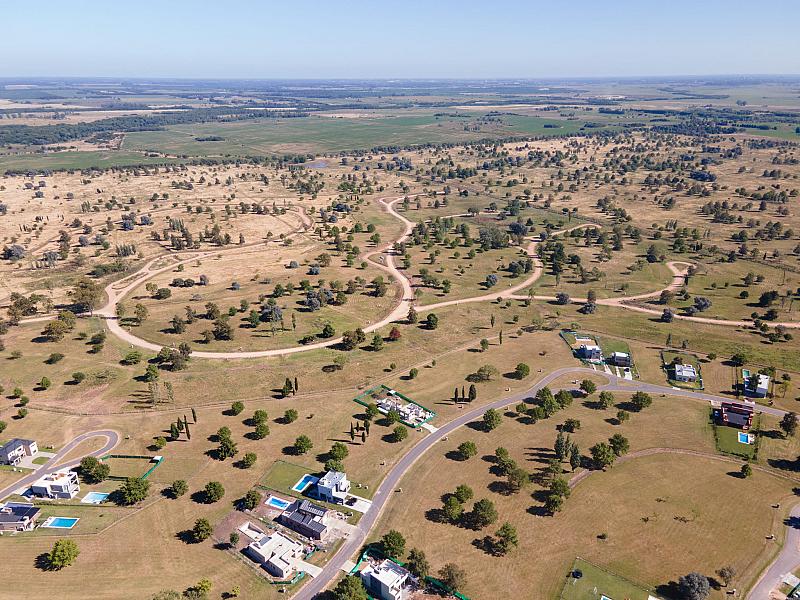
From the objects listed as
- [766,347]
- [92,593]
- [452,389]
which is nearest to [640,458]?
[452,389]

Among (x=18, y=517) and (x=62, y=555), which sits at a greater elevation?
(x=18, y=517)

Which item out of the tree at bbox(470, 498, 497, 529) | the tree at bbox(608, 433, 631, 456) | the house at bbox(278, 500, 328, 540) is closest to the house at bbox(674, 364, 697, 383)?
the tree at bbox(608, 433, 631, 456)

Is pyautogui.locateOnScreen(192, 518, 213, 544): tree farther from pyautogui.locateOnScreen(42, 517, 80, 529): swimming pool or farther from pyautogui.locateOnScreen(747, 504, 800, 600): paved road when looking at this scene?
pyautogui.locateOnScreen(747, 504, 800, 600): paved road

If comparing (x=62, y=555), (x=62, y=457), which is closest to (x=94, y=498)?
(x=62, y=555)

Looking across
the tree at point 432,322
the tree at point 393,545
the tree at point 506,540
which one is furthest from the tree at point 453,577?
the tree at point 432,322

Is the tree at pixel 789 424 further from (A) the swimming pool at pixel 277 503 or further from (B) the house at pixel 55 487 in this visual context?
(B) the house at pixel 55 487

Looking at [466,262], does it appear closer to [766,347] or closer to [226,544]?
[766,347]

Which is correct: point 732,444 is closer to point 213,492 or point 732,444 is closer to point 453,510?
point 453,510
